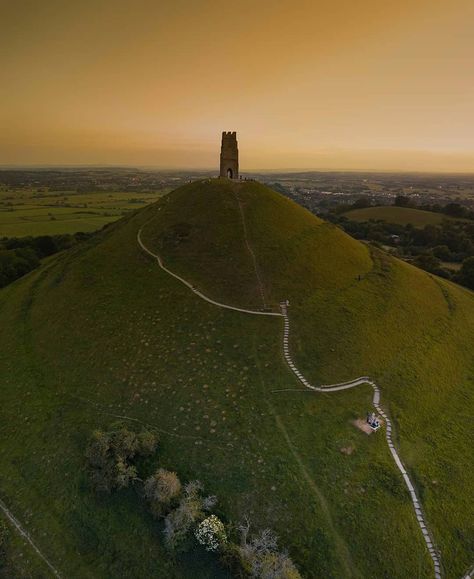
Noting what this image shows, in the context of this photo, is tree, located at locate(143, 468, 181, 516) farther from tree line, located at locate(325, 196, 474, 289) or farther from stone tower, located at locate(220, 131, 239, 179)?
tree line, located at locate(325, 196, 474, 289)

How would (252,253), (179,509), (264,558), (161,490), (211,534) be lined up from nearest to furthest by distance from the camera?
(264,558)
(211,534)
(179,509)
(161,490)
(252,253)

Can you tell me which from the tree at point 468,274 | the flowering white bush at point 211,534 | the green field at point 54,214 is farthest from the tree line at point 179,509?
the green field at point 54,214

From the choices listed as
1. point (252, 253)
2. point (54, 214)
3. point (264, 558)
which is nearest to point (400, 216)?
point (252, 253)

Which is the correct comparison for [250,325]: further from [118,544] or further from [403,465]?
[118,544]

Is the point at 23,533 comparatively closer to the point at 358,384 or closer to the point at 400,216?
the point at 358,384

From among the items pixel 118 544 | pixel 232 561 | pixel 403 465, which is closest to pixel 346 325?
pixel 403 465

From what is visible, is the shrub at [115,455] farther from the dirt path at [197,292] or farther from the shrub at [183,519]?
the dirt path at [197,292]
